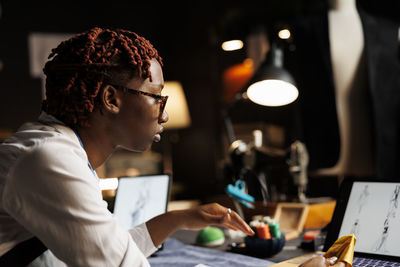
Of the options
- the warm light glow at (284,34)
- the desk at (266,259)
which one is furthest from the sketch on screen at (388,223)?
the warm light glow at (284,34)

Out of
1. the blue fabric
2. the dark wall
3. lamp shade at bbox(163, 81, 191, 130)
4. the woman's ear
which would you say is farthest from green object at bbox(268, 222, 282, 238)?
lamp shade at bbox(163, 81, 191, 130)

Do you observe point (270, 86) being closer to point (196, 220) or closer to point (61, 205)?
point (196, 220)

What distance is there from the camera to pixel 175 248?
1.42 m

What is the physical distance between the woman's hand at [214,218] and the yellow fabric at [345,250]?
0.18 m

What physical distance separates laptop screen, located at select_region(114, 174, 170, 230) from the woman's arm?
35cm

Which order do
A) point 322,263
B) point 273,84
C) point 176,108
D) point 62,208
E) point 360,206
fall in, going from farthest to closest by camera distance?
point 176,108
point 273,84
point 360,206
point 322,263
point 62,208

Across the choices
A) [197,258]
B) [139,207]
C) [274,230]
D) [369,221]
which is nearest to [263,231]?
[274,230]

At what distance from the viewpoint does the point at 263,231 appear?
1.29 metres

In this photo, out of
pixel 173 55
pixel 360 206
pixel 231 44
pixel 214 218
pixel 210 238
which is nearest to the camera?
pixel 214 218

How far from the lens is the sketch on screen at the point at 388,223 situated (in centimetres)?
104

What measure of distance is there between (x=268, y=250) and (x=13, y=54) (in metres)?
4.22

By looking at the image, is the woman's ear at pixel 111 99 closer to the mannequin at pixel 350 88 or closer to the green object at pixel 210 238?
the green object at pixel 210 238

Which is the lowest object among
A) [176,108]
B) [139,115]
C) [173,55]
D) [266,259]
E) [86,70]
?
[176,108]

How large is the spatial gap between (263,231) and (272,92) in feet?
2.17
